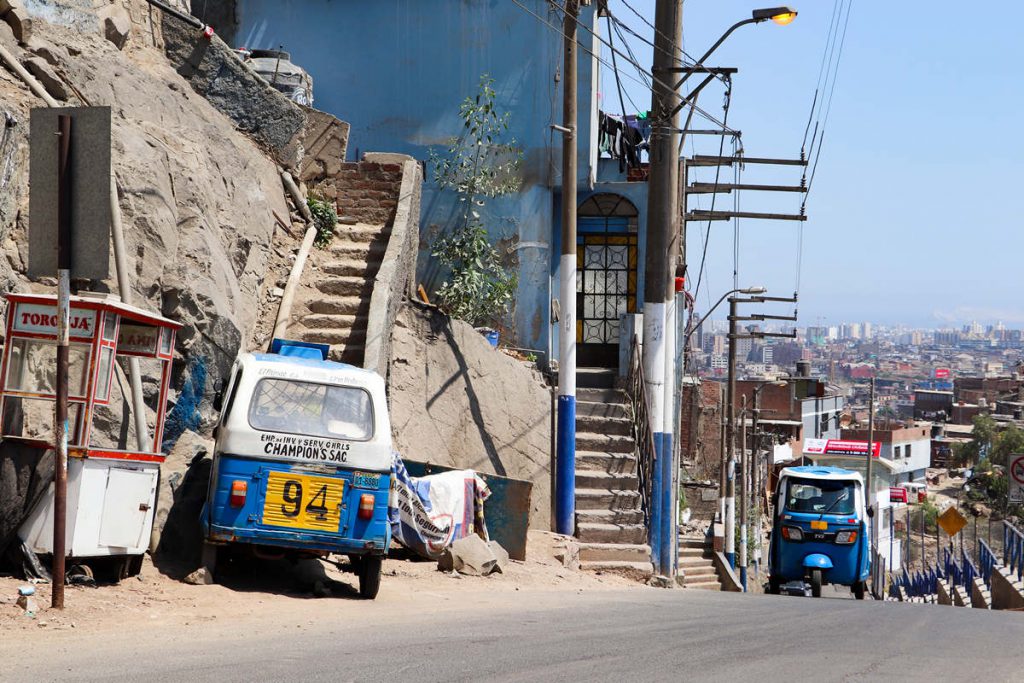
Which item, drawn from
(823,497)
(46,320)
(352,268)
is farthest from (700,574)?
(46,320)

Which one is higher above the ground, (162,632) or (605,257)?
(605,257)

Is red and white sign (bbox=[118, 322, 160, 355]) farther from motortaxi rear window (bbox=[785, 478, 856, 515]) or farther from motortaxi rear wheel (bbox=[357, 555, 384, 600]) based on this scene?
motortaxi rear window (bbox=[785, 478, 856, 515])

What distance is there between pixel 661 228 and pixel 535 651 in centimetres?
1253

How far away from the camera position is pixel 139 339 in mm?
11062

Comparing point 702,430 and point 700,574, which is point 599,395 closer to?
point 700,574

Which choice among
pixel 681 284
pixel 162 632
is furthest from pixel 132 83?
pixel 681 284

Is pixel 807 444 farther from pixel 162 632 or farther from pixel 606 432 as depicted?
pixel 162 632

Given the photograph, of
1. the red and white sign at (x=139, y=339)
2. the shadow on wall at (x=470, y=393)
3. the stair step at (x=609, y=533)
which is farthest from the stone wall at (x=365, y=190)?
the red and white sign at (x=139, y=339)

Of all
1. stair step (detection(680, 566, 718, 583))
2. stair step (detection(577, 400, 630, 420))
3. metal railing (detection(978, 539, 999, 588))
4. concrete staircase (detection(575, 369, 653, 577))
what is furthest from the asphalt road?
metal railing (detection(978, 539, 999, 588))

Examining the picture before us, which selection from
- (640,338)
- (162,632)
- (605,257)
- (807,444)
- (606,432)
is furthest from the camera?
(807,444)

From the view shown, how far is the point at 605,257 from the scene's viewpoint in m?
26.5

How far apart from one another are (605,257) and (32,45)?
1510 centimetres

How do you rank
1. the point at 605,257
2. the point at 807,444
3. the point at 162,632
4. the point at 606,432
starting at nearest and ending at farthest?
the point at 162,632 → the point at 606,432 → the point at 605,257 → the point at 807,444

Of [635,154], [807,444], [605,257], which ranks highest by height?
[635,154]
